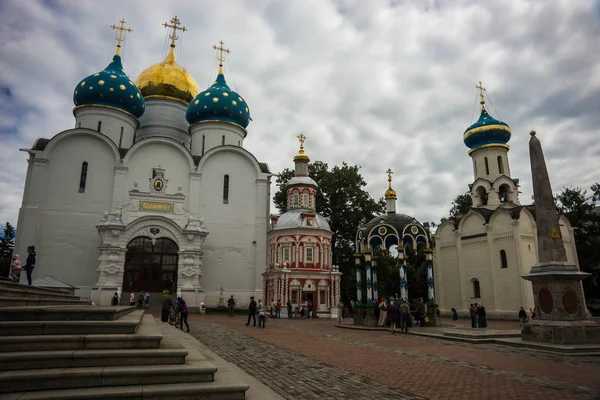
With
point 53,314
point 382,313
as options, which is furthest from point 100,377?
point 382,313

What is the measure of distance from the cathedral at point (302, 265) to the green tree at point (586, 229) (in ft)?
60.2

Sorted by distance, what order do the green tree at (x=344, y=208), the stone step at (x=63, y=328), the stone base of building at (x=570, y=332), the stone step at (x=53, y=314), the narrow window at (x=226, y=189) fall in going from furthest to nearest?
the green tree at (x=344, y=208), the narrow window at (x=226, y=189), the stone base of building at (x=570, y=332), the stone step at (x=53, y=314), the stone step at (x=63, y=328)

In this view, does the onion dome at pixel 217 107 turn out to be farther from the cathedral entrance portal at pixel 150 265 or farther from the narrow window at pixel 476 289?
the narrow window at pixel 476 289

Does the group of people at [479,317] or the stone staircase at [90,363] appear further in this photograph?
the group of people at [479,317]

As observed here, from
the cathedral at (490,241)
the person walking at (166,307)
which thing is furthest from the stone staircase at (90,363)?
the cathedral at (490,241)

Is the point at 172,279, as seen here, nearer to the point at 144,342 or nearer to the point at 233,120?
the point at 233,120

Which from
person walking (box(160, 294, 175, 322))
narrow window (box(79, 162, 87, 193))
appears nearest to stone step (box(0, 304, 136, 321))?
person walking (box(160, 294, 175, 322))

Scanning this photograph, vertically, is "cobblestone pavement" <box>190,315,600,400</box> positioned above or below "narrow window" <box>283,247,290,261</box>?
below

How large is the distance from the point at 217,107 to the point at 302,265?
15.1 metres

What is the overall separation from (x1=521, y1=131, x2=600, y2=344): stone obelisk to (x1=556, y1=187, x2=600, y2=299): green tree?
845 inches

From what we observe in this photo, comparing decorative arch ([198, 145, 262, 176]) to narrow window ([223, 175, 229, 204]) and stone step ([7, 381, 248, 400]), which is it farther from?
stone step ([7, 381, 248, 400])

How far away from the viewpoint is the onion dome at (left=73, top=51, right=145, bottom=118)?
31094 millimetres

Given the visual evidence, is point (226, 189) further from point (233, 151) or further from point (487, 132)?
point (487, 132)

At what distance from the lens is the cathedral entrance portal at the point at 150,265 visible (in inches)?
1069
